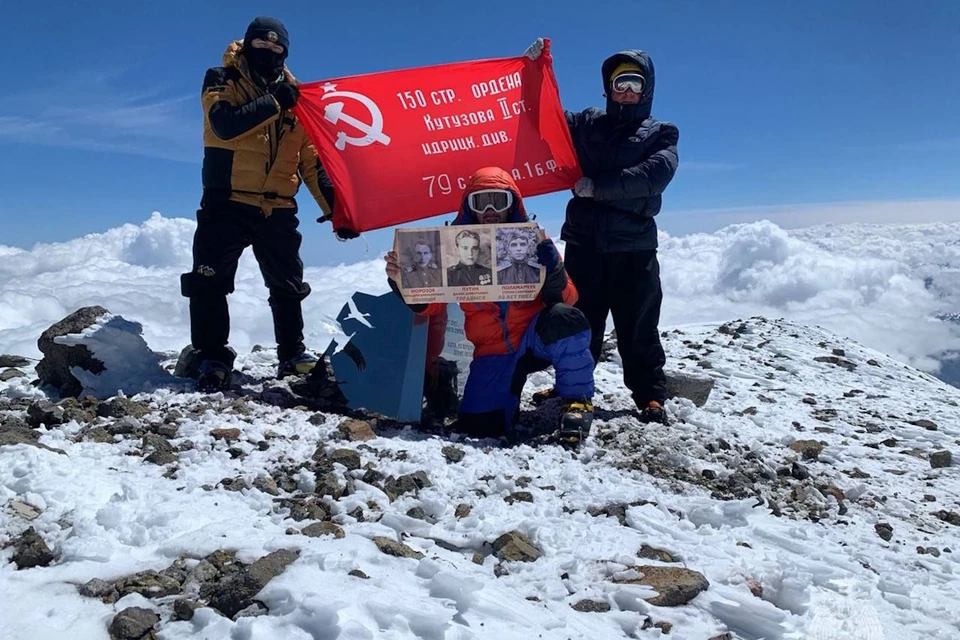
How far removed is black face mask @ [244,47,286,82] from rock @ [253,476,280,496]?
3394 mm

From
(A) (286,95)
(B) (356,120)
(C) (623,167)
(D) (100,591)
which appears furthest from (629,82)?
(D) (100,591)

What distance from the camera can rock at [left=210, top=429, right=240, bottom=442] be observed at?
430 cm

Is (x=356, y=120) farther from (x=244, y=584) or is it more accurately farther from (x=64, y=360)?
(x=244, y=584)

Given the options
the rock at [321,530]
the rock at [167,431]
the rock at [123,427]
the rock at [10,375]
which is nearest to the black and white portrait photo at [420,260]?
the rock at [167,431]

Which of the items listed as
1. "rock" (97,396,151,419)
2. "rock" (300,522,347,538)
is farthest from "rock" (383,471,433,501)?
"rock" (97,396,151,419)

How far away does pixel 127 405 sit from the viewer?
470 centimetres

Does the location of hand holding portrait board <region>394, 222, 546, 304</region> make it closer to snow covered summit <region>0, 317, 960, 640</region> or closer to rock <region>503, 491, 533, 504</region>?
snow covered summit <region>0, 317, 960, 640</region>

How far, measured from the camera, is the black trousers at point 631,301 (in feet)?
19.1

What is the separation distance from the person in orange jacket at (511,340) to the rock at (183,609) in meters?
2.85

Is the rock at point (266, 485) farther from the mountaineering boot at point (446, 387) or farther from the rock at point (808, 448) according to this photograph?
the rock at point (808, 448)

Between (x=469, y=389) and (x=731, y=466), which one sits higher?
(x=469, y=389)

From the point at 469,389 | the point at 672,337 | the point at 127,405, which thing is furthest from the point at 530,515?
the point at 672,337

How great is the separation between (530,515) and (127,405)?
3081mm

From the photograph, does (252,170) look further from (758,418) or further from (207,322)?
(758,418)
